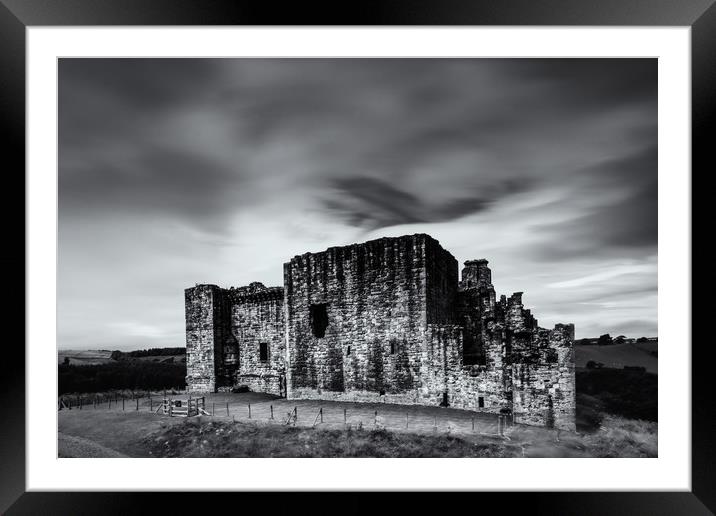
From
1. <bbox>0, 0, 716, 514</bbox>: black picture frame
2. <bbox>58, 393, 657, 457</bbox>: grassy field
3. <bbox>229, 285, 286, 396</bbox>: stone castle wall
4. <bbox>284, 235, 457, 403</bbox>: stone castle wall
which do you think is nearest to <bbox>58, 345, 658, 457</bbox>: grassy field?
<bbox>58, 393, 657, 457</bbox>: grassy field

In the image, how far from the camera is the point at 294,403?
1474cm

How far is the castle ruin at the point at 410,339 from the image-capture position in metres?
11.0

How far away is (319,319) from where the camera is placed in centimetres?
1584

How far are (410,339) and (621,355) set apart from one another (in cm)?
565

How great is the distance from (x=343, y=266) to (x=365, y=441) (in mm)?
6460

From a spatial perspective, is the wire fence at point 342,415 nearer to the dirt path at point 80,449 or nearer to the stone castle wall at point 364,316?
the stone castle wall at point 364,316

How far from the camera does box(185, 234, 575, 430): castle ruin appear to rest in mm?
10953

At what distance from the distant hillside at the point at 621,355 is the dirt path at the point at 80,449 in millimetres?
11642

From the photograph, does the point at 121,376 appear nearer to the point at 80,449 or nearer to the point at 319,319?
the point at 80,449

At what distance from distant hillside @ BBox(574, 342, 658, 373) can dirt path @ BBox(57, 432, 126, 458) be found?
11.6 m

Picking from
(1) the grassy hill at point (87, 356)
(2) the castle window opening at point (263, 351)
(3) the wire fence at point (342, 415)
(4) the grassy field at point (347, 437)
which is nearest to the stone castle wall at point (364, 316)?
(3) the wire fence at point (342, 415)

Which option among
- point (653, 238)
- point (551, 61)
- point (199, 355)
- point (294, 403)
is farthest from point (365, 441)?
point (199, 355)

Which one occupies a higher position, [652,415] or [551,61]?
[551,61]
